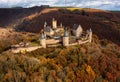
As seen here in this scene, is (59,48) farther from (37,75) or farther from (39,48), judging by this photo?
(37,75)

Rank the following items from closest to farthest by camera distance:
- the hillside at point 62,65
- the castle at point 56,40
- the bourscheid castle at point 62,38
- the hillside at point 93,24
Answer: the hillside at point 62,65 → the castle at point 56,40 → the bourscheid castle at point 62,38 → the hillside at point 93,24

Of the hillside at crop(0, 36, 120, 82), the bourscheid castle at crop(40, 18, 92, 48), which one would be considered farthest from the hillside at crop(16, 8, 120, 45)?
the hillside at crop(0, 36, 120, 82)

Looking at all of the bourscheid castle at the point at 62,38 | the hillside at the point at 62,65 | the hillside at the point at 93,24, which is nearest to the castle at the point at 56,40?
the bourscheid castle at the point at 62,38

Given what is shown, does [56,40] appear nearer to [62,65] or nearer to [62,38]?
[62,38]

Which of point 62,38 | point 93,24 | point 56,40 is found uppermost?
point 62,38

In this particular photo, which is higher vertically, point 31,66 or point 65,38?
point 65,38

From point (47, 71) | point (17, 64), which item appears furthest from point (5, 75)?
point (47, 71)

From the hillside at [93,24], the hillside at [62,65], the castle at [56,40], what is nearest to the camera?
the hillside at [62,65]

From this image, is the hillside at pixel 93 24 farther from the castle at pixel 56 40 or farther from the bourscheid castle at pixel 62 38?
the castle at pixel 56 40

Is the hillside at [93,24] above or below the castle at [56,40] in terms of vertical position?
below

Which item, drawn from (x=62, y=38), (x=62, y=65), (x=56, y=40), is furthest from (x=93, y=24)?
(x=62, y=65)

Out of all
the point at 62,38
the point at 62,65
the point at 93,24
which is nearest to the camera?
the point at 62,65
